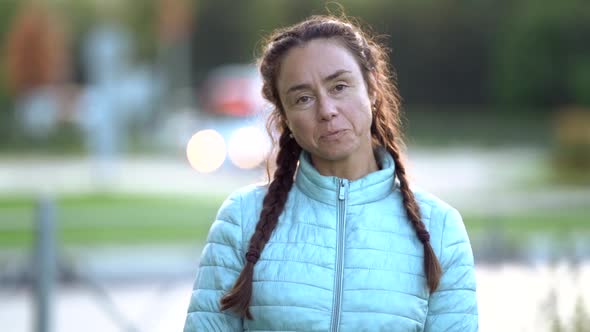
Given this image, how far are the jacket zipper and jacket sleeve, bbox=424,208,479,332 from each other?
237mm

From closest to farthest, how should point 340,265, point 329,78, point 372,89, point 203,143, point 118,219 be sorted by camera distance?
point 340,265, point 329,78, point 372,89, point 118,219, point 203,143

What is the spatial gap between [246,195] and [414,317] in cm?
52

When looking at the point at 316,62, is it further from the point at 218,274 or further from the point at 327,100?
the point at 218,274

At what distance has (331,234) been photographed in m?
2.86

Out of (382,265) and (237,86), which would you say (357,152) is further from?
(237,86)

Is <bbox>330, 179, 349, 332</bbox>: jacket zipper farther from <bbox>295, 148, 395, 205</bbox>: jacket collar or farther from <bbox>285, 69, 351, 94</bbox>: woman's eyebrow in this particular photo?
<bbox>285, 69, 351, 94</bbox>: woman's eyebrow

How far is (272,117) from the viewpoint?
3160 millimetres

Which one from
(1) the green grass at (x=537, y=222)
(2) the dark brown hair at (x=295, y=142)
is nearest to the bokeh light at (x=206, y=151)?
(1) the green grass at (x=537, y=222)

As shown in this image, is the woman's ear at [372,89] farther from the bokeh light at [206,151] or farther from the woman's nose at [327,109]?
the bokeh light at [206,151]

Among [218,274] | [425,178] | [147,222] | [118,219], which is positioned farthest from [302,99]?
[425,178]

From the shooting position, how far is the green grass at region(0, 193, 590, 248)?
12.9 metres

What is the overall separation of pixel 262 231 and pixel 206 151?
72.9ft

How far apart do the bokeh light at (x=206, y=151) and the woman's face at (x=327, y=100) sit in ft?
63.8

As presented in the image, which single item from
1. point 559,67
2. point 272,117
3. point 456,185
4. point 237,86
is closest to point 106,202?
point 456,185
